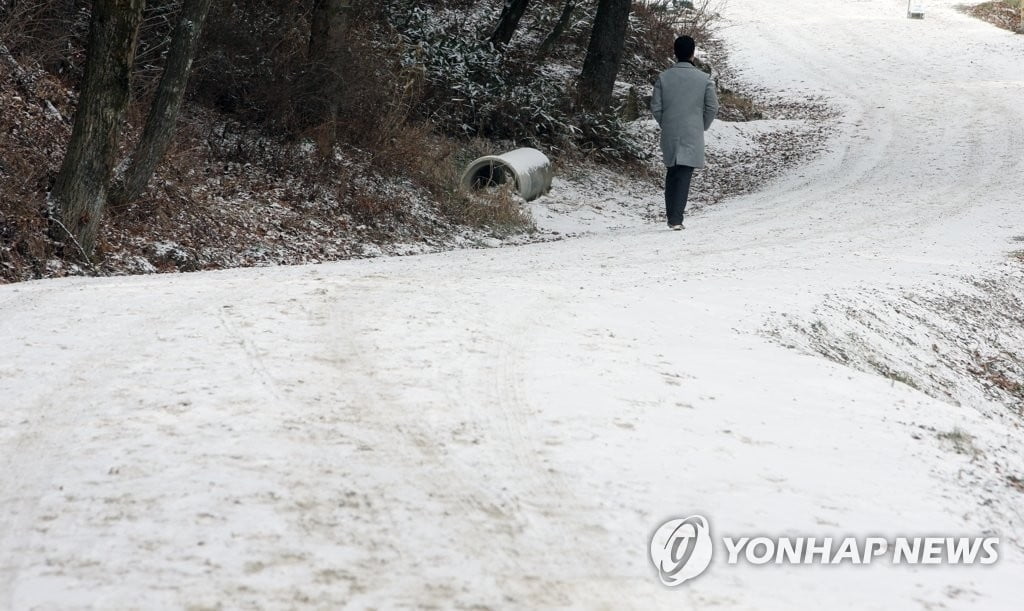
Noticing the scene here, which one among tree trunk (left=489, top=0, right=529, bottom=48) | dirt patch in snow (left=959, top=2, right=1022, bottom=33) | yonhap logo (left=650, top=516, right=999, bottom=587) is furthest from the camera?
dirt patch in snow (left=959, top=2, right=1022, bottom=33)

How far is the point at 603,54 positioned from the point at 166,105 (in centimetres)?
1013

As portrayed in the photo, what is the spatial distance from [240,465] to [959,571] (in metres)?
2.47

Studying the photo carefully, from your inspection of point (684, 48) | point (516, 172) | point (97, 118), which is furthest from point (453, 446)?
point (516, 172)

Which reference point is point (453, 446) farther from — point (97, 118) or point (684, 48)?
point (684, 48)

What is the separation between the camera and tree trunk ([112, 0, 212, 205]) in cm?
850

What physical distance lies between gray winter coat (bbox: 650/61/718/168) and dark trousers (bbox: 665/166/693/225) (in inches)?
4.5

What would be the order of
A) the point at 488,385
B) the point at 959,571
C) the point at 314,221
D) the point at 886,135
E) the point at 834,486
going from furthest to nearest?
the point at 886,135 → the point at 314,221 → the point at 488,385 → the point at 834,486 → the point at 959,571

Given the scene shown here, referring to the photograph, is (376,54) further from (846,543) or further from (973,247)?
(846,543)

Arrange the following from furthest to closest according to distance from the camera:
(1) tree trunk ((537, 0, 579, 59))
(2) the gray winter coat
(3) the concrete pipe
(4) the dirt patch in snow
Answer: (4) the dirt patch in snow → (1) tree trunk ((537, 0, 579, 59)) → (3) the concrete pipe → (2) the gray winter coat

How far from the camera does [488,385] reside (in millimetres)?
4336

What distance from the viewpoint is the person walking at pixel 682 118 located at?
11000 millimetres

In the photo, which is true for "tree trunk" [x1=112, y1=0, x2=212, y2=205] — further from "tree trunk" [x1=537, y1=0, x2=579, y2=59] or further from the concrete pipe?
"tree trunk" [x1=537, y1=0, x2=579, y2=59]

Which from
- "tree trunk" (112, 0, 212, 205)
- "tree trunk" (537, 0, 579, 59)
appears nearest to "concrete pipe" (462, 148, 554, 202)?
"tree trunk" (112, 0, 212, 205)

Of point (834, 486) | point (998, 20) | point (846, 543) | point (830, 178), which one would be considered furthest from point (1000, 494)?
point (998, 20)
